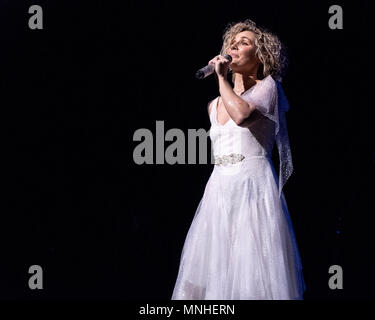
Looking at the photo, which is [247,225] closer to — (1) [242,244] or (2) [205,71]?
(1) [242,244]

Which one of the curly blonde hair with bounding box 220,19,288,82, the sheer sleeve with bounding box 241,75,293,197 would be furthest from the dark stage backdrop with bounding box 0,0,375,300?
the sheer sleeve with bounding box 241,75,293,197

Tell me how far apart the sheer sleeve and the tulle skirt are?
5 centimetres

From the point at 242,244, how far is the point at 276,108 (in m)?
0.48

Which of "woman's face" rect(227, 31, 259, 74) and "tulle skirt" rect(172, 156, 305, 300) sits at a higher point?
"woman's face" rect(227, 31, 259, 74)

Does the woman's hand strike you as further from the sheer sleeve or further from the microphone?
the sheer sleeve

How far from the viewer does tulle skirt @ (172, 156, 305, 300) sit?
160cm

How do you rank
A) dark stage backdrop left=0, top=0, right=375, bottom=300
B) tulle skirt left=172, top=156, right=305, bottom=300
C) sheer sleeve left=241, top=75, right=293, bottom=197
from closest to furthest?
tulle skirt left=172, top=156, right=305, bottom=300, sheer sleeve left=241, top=75, right=293, bottom=197, dark stage backdrop left=0, top=0, right=375, bottom=300

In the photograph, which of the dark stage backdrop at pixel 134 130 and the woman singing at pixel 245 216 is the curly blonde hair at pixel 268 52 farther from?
the dark stage backdrop at pixel 134 130

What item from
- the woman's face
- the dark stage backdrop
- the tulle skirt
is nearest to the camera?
the tulle skirt

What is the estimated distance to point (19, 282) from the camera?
273 cm

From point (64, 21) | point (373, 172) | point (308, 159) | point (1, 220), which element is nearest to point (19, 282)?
point (1, 220)

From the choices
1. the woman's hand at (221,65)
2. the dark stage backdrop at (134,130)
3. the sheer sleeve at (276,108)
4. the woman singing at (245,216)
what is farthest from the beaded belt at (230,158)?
the dark stage backdrop at (134,130)

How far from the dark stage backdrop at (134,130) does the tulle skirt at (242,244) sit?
1.03 metres

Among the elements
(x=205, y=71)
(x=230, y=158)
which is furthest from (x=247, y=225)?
(x=205, y=71)
